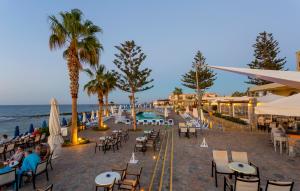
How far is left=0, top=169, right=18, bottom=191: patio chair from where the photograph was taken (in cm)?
463

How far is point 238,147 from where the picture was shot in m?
9.22

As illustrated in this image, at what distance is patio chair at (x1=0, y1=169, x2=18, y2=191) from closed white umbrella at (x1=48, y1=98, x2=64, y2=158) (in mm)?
2921

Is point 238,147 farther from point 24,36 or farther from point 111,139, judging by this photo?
point 24,36

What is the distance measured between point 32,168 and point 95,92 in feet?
38.0

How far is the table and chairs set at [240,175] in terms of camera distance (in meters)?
3.43

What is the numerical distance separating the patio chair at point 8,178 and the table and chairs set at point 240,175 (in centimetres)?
593

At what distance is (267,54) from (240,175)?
96.2ft

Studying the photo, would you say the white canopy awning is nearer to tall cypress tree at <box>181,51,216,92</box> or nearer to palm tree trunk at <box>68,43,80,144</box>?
palm tree trunk at <box>68,43,80,144</box>

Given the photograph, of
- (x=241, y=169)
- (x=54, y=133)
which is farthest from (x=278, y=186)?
(x=54, y=133)

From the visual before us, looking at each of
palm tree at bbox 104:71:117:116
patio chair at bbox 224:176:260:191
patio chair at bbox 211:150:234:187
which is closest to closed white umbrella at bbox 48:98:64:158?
patio chair at bbox 211:150:234:187

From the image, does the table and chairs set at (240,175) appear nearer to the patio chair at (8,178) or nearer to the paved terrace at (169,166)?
the paved terrace at (169,166)

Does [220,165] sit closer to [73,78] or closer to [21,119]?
[73,78]

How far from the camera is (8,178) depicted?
4.75 m

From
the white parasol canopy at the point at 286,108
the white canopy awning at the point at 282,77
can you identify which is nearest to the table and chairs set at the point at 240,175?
the white canopy awning at the point at 282,77
